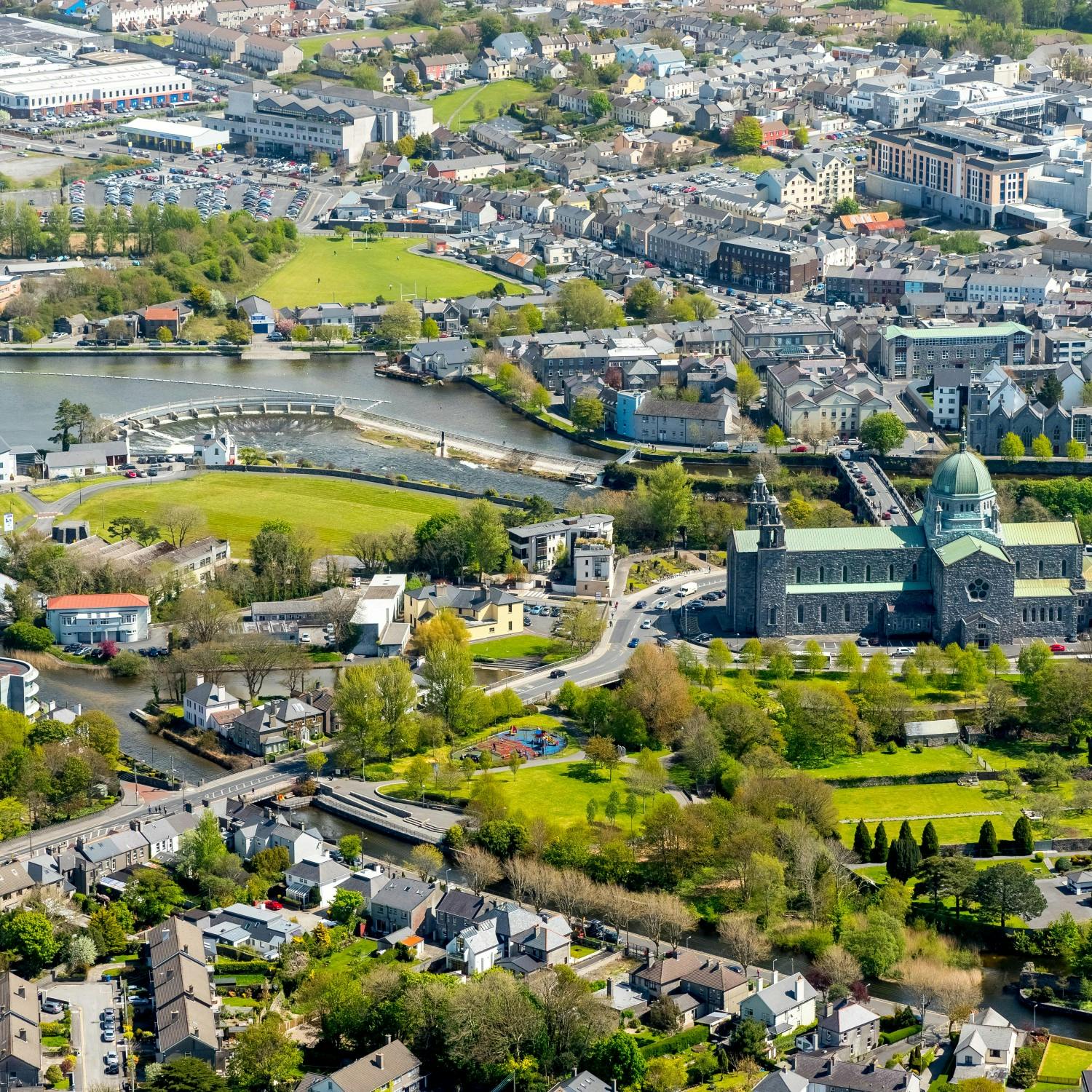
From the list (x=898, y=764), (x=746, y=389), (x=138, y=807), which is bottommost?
(x=138, y=807)

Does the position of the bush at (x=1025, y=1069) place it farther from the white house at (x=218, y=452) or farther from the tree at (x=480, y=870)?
the white house at (x=218, y=452)

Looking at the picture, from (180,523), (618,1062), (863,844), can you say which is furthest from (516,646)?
(618,1062)

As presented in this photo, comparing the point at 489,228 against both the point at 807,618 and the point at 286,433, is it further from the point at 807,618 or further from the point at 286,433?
the point at 807,618

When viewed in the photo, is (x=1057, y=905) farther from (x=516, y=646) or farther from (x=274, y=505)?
(x=274, y=505)

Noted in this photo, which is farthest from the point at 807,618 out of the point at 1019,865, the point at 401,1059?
the point at 401,1059

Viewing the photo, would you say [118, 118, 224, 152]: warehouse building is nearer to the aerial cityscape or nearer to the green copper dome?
the aerial cityscape
